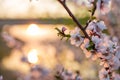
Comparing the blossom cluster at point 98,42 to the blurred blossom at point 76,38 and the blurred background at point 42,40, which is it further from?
the blurred background at point 42,40

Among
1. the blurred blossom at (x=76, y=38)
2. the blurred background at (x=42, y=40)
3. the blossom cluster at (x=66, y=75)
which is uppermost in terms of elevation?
the blurred background at (x=42, y=40)

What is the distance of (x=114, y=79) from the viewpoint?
6.01ft

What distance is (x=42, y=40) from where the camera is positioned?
8266 millimetres

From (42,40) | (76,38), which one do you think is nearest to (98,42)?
(76,38)

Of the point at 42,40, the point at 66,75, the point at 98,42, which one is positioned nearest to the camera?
the point at 98,42

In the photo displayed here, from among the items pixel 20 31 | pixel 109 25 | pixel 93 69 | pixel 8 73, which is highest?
pixel 20 31

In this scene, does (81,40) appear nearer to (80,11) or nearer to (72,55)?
(80,11)

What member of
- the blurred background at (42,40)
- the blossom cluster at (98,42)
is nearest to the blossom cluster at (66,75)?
the blurred background at (42,40)

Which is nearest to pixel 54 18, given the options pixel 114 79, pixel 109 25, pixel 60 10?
pixel 60 10

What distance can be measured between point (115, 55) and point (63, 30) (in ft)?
0.85

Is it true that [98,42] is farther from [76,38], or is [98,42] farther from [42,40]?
[42,40]

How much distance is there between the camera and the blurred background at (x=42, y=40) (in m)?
3.34

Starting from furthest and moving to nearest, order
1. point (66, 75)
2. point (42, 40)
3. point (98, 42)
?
point (42, 40), point (66, 75), point (98, 42)

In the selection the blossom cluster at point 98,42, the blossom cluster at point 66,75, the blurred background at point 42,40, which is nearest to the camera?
the blossom cluster at point 98,42
